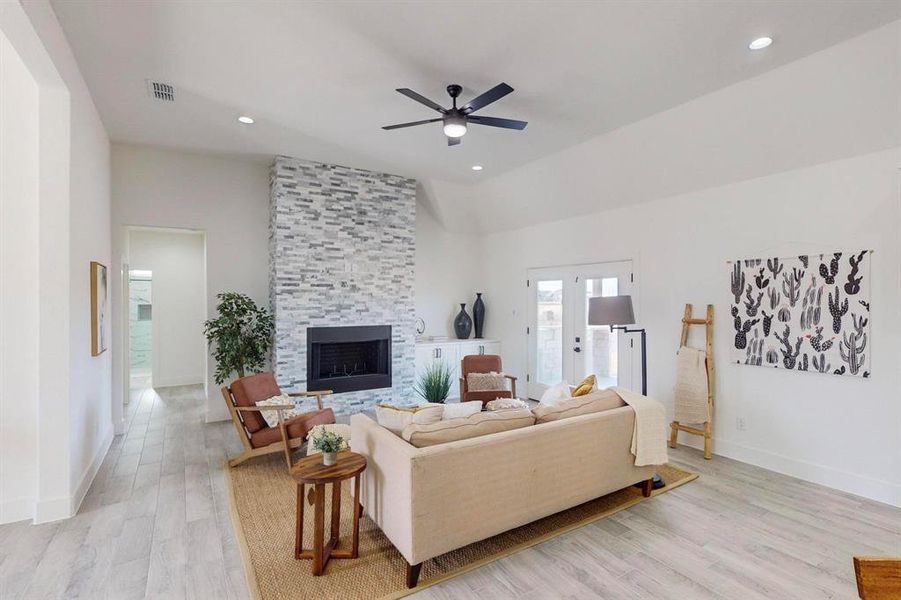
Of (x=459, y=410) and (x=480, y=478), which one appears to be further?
(x=459, y=410)

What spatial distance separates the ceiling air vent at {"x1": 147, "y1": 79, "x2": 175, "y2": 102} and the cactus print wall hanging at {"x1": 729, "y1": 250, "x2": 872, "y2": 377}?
18.1 ft

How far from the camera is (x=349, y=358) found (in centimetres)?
614

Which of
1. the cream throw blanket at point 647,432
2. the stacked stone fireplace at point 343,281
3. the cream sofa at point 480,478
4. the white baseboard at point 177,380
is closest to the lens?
the cream sofa at point 480,478

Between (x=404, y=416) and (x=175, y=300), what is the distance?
7324mm

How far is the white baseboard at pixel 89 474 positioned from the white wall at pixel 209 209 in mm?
864

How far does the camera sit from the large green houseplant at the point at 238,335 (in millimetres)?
5250

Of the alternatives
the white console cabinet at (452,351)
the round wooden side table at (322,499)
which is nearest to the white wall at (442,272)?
the white console cabinet at (452,351)

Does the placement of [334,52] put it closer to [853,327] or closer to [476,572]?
[476,572]

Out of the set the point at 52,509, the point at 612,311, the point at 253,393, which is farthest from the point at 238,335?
the point at 612,311

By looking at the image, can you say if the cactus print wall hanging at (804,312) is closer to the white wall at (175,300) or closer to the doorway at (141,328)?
the white wall at (175,300)

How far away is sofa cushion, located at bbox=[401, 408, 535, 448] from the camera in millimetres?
2500

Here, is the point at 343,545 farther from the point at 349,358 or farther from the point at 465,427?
the point at 349,358

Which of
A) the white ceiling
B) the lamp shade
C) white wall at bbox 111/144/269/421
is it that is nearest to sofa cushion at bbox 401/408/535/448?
the lamp shade

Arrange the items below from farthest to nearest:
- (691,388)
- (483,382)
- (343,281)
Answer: (343,281)
(483,382)
(691,388)
